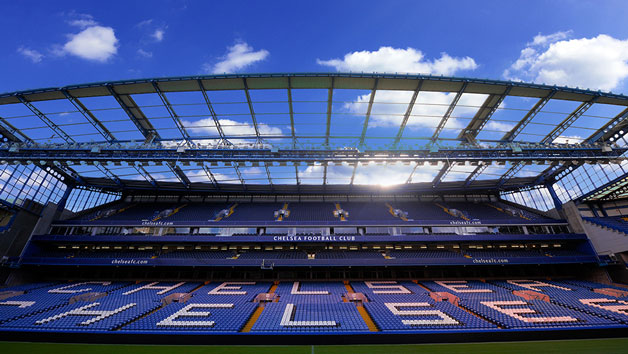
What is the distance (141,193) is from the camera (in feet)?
125

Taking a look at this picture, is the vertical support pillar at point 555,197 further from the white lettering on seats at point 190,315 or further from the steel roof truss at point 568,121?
the white lettering on seats at point 190,315

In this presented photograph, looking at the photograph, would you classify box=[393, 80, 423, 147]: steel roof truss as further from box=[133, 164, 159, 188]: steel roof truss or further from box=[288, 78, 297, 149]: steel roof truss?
box=[133, 164, 159, 188]: steel roof truss

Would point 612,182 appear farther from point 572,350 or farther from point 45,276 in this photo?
point 45,276

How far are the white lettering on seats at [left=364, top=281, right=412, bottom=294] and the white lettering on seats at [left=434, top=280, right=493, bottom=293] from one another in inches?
177

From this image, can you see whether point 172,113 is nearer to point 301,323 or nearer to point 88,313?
point 88,313

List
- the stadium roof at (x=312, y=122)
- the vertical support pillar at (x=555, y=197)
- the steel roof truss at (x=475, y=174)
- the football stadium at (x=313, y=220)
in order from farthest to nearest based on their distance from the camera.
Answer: the vertical support pillar at (x=555, y=197), the steel roof truss at (x=475, y=174), the stadium roof at (x=312, y=122), the football stadium at (x=313, y=220)

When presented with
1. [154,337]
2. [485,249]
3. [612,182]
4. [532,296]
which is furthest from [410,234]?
[154,337]

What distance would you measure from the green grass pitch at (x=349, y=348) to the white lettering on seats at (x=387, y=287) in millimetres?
8985

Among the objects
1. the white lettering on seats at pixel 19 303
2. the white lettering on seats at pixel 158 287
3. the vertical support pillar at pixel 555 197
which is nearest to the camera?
the white lettering on seats at pixel 19 303

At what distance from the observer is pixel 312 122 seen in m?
23.0

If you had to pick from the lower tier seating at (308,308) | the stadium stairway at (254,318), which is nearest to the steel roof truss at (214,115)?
the lower tier seating at (308,308)

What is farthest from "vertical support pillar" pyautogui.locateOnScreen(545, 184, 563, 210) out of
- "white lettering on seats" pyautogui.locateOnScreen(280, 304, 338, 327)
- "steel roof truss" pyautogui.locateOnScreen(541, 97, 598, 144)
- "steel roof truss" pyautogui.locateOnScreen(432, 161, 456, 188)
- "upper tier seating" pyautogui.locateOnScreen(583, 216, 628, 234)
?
"white lettering on seats" pyautogui.locateOnScreen(280, 304, 338, 327)

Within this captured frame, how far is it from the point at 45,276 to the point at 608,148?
195ft

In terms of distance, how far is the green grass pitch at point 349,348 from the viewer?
1159 centimetres
